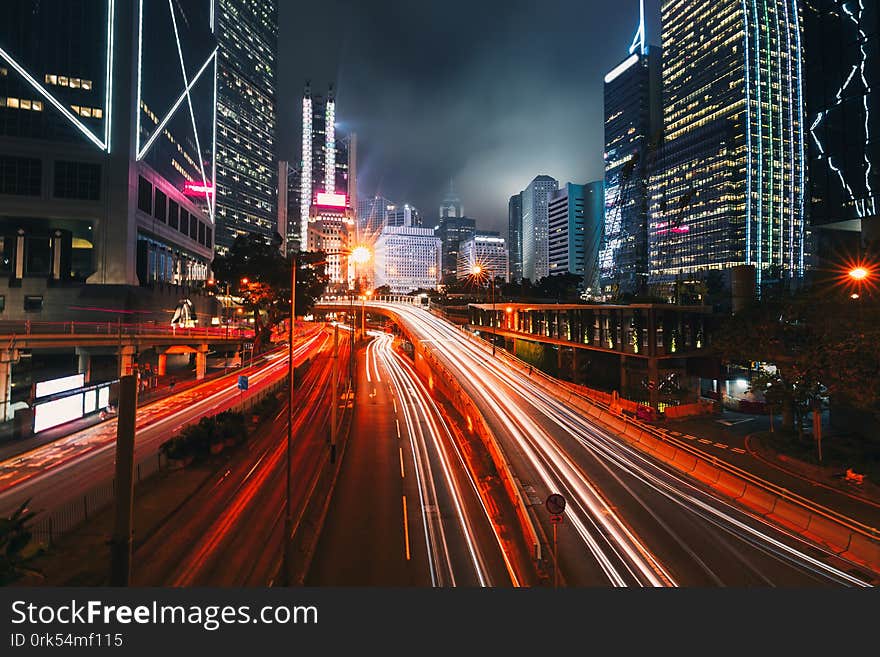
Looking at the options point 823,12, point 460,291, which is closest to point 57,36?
point 823,12

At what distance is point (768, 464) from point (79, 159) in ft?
243

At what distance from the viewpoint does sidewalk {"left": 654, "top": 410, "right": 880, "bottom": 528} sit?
18984mm

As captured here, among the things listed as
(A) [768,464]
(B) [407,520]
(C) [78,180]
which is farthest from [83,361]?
(A) [768,464]

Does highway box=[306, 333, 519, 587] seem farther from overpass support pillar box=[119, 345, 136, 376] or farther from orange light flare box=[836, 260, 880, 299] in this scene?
orange light flare box=[836, 260, 880, 299]

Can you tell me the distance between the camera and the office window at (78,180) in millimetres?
50250

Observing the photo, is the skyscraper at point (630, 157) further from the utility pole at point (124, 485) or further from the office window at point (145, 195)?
the utility pole at point (124, 485)

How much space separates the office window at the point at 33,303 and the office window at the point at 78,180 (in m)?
12.6

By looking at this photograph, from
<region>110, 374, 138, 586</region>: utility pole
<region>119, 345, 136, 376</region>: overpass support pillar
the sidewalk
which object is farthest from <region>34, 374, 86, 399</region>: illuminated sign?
the sidewalk

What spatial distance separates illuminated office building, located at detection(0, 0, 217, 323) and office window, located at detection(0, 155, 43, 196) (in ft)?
0.36

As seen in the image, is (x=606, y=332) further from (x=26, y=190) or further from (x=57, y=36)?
(x=57, y=36)

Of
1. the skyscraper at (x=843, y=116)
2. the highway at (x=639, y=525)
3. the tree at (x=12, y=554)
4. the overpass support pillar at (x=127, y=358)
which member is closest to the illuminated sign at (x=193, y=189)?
the overpass support pillar at (x=127, y=358)

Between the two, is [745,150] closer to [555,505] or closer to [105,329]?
[555,505]

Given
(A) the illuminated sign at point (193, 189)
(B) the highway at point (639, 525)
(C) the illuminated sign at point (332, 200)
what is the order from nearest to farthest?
(B) the highway at point (639, 525) < (A) the illuminated sign at point (193, 189) < (C) the illuminated sign at point (332, 200)

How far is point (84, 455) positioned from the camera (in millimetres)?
21938
